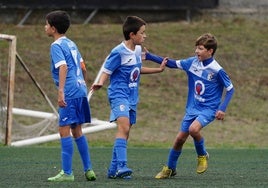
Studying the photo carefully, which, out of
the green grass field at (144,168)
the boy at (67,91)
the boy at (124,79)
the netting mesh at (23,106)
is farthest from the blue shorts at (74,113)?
the netting mesh at (23,106)

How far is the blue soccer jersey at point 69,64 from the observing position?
10797 mm

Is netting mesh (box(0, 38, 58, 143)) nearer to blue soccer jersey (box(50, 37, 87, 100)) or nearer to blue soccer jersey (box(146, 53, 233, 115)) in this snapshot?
blue soccer jersey (box(146, 53, 233, 115))

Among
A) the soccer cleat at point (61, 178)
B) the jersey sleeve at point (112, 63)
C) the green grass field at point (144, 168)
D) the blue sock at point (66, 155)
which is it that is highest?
the jersey sleeve at point (112, 63)

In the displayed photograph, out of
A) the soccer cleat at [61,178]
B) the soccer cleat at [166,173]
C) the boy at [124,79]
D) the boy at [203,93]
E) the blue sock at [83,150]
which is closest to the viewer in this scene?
the soccer cleat at [61,178]

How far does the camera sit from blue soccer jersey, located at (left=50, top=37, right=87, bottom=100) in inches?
425

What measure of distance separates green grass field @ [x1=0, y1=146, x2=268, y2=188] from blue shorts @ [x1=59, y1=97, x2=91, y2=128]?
0.58m

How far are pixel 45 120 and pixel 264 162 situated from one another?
6192 millimetres

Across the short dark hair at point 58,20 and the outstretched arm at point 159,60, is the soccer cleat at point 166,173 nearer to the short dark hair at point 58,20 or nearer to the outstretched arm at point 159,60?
the outstretched arm at point 159,60

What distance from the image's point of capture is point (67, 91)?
35.7ft

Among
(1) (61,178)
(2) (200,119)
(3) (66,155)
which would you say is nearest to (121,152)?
(3) (66,155)

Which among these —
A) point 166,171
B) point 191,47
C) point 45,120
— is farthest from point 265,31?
point 166,171

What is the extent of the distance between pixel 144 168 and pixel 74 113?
7.38 feet

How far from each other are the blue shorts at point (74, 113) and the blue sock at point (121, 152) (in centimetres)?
46

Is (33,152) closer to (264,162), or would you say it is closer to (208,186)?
(264,162)
